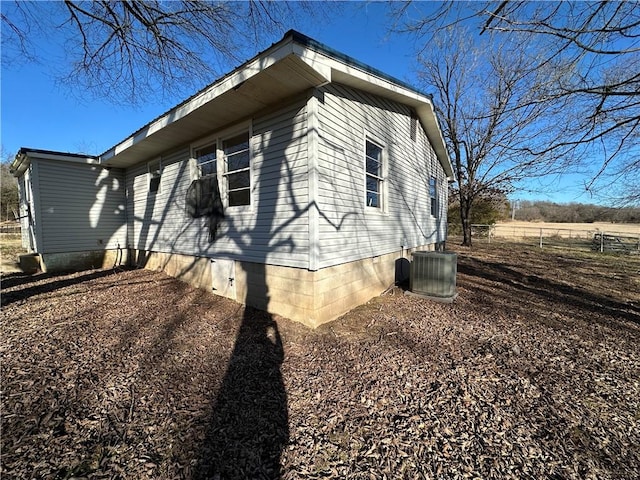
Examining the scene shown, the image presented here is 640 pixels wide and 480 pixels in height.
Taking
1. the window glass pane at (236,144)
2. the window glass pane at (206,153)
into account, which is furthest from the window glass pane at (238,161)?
the window glass pane at (206,153)

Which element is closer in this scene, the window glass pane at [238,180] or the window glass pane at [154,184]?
the window glass pane at [238,180]

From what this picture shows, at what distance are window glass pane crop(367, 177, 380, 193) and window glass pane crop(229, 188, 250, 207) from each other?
268cm

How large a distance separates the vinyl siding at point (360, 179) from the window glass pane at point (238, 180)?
183cm

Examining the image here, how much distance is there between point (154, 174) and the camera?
26.3ft

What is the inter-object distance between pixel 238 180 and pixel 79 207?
23.0ft

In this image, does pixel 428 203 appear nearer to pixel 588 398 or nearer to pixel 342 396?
pixel 588 398

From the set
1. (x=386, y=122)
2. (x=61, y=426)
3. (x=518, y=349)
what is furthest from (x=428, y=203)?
(x=61, y=426)

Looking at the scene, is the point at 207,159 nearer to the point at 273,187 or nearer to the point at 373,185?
the point at 273,187

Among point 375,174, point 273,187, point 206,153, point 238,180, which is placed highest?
point 206,153

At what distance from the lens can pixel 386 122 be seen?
20.9ft

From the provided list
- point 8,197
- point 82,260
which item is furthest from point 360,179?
point 8,197

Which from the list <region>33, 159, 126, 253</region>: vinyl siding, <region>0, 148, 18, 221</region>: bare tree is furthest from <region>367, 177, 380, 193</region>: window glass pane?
<region>0, 148, 18, 221</region>: bare tree

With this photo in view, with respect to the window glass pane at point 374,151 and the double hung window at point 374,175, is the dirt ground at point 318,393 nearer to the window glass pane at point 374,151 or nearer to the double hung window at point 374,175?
the double hung window at point 374,175

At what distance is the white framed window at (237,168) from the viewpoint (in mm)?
5277
